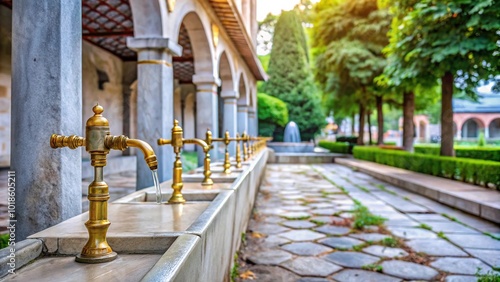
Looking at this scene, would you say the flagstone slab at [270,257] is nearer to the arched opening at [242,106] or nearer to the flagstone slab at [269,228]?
the flagstone slab at [269,228]

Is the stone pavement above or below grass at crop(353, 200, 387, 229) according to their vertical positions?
below

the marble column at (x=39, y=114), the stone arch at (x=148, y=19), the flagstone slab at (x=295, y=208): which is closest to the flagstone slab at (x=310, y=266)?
the marble column at (x=39, y=114)

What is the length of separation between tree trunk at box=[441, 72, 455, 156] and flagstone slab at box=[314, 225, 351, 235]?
21.7ft

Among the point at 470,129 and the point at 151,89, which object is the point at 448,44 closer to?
the point at 151,89

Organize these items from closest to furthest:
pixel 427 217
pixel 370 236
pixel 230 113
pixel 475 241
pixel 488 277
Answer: pixel 488 277 → pixel 475 241 → pixel 370 236 → pixel 427 217 → pixel 230 113

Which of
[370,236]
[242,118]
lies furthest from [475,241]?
[242,118]

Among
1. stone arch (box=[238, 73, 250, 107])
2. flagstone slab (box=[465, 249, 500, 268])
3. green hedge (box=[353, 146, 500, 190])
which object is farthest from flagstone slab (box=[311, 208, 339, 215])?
stone arch (box=[238, 73, 250, 107])

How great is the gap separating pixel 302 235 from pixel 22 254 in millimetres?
3632

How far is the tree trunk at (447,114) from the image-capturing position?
10.5 m

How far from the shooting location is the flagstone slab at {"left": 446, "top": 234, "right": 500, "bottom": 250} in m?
4.48

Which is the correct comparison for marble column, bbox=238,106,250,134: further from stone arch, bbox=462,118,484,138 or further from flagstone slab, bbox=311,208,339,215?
stone arch, bbox=462,118,484,138

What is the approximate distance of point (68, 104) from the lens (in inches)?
110

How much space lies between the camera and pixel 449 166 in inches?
373

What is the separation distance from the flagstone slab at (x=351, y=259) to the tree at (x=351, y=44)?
1334 centimetres
